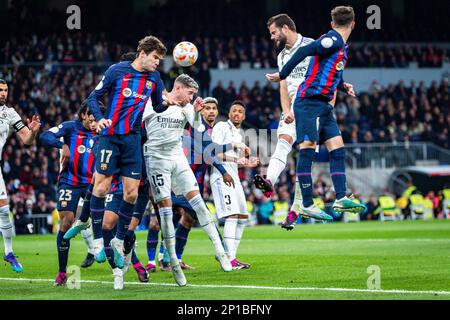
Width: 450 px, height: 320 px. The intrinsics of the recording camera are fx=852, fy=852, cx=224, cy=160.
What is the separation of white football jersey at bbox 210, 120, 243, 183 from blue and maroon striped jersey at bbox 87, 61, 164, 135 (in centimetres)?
385

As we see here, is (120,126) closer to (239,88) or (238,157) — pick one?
(238,157)

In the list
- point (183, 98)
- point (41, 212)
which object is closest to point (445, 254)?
point (183, 98)

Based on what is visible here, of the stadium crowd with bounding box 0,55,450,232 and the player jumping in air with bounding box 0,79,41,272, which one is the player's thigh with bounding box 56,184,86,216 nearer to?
the player jumping in air with bounding box 0,79,41,272

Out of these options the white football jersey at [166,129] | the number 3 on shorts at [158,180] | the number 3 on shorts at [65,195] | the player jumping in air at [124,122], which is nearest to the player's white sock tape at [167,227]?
the number 3 on shorts at [158,180]

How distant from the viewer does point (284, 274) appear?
12336 millimetres

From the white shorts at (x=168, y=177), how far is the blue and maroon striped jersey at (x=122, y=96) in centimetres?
85

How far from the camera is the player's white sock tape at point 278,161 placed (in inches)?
457

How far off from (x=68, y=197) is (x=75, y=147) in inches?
34.5

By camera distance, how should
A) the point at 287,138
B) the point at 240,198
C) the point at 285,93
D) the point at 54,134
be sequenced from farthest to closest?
1. the point at 240,198
2. the point at 54,134
3. the point at 287,138
4. the point at 285,93

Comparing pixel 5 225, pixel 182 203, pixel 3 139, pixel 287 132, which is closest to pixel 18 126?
pixel 3 139

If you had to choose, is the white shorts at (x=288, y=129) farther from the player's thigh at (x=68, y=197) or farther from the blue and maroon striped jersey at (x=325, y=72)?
the player's thigh at (x=68, y=197)

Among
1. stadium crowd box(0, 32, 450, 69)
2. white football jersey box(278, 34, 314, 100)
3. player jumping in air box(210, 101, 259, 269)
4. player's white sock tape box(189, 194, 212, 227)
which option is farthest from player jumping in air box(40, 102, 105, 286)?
stadium crowd box(0, 32, 450, 69)

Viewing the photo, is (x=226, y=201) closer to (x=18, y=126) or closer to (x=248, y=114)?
(x=18, y=126)

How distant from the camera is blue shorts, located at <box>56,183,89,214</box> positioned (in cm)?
1217
